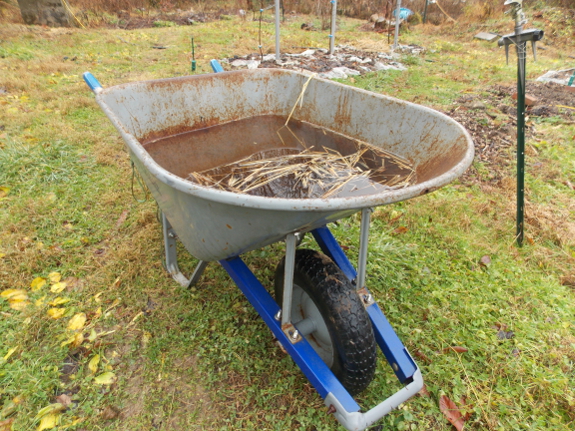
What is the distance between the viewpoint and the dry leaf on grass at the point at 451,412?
160 centimetres

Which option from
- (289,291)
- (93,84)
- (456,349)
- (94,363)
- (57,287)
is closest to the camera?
(289,291)

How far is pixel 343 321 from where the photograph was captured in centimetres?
143

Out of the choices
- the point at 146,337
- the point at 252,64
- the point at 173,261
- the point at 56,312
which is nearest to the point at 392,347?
the point at 146,337

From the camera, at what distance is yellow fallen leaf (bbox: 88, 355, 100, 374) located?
176cm

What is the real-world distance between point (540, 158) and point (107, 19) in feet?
37.8

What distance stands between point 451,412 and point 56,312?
82.0 inches

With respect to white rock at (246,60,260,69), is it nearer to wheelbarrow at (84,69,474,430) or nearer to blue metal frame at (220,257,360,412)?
wheelbarrow at (84,69,474,430)

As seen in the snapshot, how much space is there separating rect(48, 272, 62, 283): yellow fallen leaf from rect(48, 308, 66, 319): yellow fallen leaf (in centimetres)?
27

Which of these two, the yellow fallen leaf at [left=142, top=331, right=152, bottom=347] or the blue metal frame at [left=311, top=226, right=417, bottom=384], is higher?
the blue metal frame at [left=311, top=226, right=417, bottom=384]

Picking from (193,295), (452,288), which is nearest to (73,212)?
(193,295)

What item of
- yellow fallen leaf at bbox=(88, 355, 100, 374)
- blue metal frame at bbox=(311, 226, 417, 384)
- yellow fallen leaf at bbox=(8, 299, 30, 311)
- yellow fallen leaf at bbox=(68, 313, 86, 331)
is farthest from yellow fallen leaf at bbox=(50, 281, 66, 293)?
blue metal frame at bbox=(311, 226, 417, 384)

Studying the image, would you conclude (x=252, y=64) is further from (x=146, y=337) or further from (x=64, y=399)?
(x=64, y=399)

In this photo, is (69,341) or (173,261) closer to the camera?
(69,341)

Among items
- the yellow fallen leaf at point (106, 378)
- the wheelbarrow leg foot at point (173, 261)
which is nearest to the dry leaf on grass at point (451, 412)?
the wheelbarrow leg foot at point (173, 261)
